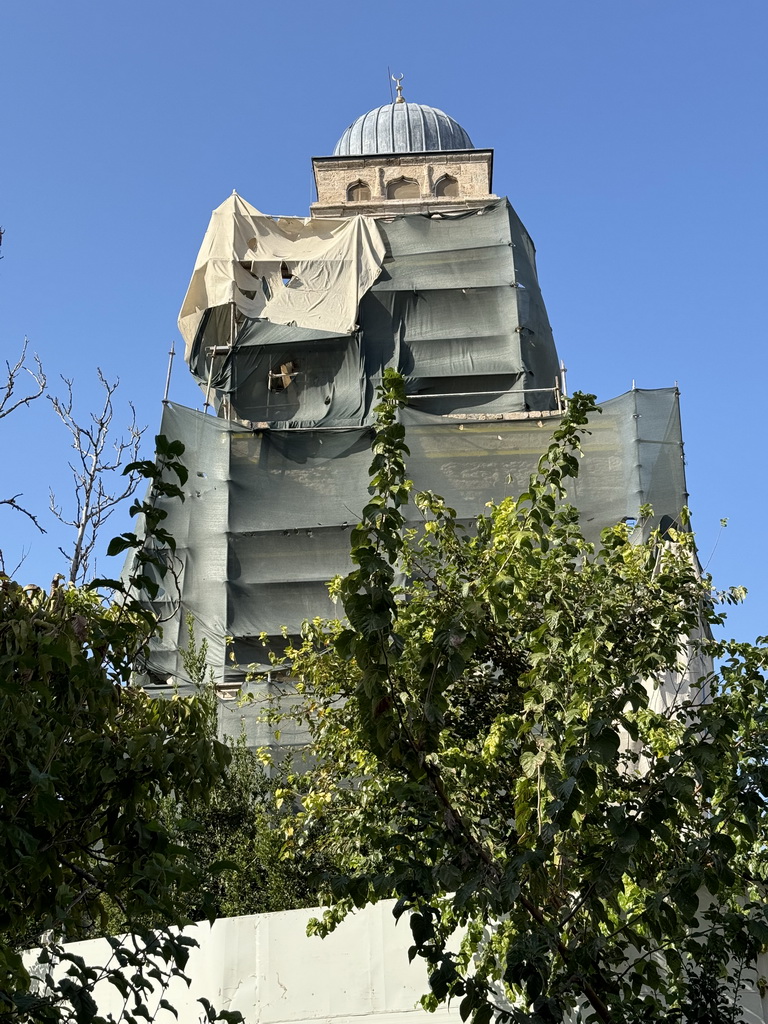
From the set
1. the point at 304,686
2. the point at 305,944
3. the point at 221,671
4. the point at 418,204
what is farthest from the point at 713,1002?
the point at 418,204

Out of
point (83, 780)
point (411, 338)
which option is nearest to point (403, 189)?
point (411, 338)

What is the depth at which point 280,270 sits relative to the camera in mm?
25344

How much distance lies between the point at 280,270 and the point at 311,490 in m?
6.23

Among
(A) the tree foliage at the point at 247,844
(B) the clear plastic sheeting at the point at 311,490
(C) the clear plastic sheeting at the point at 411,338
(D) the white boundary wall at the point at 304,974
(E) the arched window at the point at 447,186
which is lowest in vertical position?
(D) the white boundary wall at the point at 304,974

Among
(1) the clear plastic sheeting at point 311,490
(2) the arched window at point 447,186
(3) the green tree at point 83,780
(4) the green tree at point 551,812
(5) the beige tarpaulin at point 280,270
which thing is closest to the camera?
(4) the green tree at point 551,812

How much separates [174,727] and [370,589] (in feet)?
6.69

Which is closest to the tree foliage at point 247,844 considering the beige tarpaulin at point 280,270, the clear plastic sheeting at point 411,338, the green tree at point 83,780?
the green tree at point 83,780

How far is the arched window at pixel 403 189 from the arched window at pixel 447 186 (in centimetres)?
57

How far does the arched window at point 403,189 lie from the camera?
1411 inches

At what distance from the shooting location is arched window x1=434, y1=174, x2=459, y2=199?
35.6 metres

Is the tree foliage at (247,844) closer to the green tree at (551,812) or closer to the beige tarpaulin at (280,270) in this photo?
the green tree at (551,812)

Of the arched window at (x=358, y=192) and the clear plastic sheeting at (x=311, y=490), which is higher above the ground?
the arched window at (x=358, y=192)

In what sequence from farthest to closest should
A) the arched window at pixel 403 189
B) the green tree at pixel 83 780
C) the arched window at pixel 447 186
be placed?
the arched window at pixel 403 189 → the arched window at pixel 447 186 → the green tree at pixel 83 780

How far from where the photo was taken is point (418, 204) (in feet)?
110
